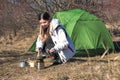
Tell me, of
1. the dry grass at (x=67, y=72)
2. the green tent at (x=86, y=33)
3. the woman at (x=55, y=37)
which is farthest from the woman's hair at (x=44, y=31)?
the green tent at (x=86, y=33)

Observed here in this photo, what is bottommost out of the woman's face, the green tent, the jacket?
the green tent

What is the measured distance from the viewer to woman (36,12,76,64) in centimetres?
624

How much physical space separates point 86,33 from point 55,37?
10.8 ft

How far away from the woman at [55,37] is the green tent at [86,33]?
9.04ft

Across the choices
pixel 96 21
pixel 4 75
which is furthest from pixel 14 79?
pixel 96 21

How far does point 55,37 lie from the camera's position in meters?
6.40

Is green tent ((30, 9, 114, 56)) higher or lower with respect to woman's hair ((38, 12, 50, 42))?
lower

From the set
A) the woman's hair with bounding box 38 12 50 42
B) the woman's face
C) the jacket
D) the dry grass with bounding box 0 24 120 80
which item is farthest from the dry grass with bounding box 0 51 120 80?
the woman's face

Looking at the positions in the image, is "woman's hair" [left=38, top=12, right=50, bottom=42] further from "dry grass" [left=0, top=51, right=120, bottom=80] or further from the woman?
"dry grass" [left=0, top=51, right=120, bottom=80]

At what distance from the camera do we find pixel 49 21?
20.7 feet

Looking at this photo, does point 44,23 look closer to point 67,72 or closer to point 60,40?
point 60,40

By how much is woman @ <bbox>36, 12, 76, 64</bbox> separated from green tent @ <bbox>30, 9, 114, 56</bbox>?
9.04ft

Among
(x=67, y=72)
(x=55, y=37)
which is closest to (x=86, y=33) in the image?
(x=55, y=37)

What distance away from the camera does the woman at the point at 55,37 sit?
624 cm
